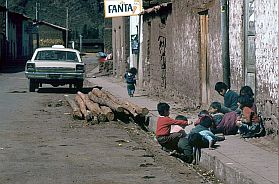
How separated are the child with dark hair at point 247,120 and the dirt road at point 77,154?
1284 mm

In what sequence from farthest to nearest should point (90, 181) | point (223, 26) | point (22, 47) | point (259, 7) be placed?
1. point (22, 47)
2. point (223, 26)
3. point (259, 7)
4. point (90, 181)

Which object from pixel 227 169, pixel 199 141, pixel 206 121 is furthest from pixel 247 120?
pixel 227 169

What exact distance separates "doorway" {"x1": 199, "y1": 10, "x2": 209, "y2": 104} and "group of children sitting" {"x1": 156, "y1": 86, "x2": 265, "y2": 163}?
3.93m

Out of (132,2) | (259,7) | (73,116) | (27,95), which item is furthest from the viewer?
(132,2)

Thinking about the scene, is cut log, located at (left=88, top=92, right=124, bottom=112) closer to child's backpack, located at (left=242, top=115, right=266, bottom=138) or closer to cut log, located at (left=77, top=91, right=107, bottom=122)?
cut log, located at (left=77, top=91, right=107, bottom=122)

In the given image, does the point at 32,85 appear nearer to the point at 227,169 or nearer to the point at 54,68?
the point at 54,68

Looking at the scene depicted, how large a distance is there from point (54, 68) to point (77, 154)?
587 inches

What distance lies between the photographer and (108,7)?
29500 mm

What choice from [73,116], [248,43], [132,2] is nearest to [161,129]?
[248,43]

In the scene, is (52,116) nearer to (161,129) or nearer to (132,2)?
(161,129)

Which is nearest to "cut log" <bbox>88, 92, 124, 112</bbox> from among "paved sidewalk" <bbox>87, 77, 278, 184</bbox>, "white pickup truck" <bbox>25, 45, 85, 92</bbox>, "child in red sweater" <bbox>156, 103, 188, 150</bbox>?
"child in red sweater" <bbox>156, 103, 188, 150</bbox>

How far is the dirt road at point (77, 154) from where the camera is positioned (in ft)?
31.5

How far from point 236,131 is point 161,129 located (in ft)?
4.28

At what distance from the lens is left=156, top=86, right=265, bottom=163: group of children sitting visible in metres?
11.0
